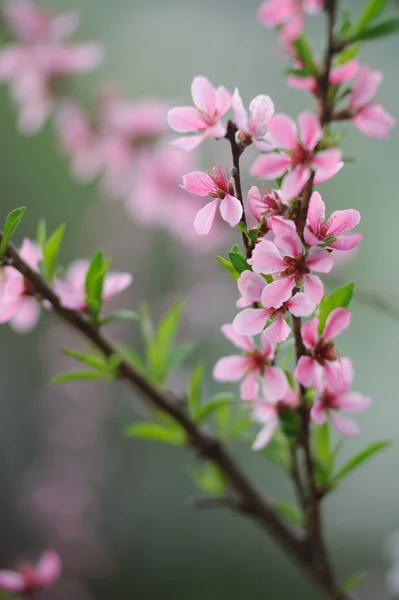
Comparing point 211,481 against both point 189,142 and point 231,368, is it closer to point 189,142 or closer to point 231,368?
point 231,368

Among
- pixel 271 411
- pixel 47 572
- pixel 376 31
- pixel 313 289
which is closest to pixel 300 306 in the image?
pixel 313 289

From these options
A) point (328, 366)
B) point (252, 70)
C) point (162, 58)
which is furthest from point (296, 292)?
point (162, 58)

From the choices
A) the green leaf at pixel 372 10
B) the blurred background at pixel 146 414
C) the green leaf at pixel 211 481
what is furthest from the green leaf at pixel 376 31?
the blurred background at pixel 146 414

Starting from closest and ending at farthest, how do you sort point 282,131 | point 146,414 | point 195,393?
point 282,131 < point 195,393 < point 146,414

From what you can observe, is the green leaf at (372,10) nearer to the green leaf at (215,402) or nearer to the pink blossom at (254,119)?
the pink blossom at (254,119)

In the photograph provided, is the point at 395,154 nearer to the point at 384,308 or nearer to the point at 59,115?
the point at 59,115

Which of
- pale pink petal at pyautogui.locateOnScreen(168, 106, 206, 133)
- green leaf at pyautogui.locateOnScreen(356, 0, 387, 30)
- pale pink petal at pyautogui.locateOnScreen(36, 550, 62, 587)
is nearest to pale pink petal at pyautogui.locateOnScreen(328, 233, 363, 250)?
pale pink petal at pyautogui.locateOnScreen(168, 106, 206, 133)

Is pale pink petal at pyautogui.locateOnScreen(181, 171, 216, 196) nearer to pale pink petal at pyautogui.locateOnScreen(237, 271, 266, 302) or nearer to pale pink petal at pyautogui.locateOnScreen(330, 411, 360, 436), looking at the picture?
pale pink petal at pyautogui.locateOnScreen(237, 271, 266, 302)
